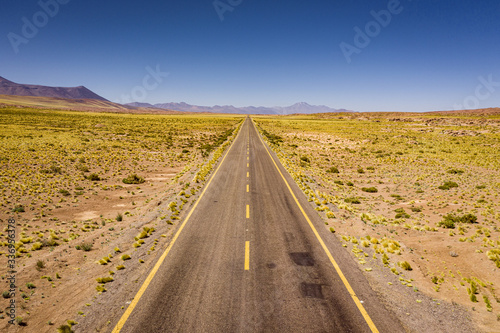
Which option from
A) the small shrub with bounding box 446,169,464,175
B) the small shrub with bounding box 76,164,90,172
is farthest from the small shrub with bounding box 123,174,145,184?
the small shrub with bounding box 446,169,464,175

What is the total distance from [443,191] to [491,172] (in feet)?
36.0

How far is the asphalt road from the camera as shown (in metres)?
5.96

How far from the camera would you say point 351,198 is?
16.8 metres

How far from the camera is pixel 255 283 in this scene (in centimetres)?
741

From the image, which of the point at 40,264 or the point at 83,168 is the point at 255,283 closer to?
the point at 40,264

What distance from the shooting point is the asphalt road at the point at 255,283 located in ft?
19.6

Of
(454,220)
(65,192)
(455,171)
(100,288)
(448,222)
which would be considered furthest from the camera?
(455,171)

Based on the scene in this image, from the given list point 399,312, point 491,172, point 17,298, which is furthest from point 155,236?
point 491,172

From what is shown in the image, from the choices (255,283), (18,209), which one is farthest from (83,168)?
(255,283)

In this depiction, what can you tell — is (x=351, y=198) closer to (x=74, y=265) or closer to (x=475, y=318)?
(x=475, y=318)

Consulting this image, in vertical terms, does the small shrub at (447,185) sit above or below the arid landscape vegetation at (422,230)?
above

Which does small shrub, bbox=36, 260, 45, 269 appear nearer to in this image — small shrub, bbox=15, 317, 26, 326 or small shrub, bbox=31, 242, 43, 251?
small shrub, bbox=31, 242, 43, 251

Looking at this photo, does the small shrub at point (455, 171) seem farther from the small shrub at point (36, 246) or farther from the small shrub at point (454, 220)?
the small shrub at point (36, 246)

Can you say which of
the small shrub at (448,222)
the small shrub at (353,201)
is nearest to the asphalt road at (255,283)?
the small shrub at (353,201)
